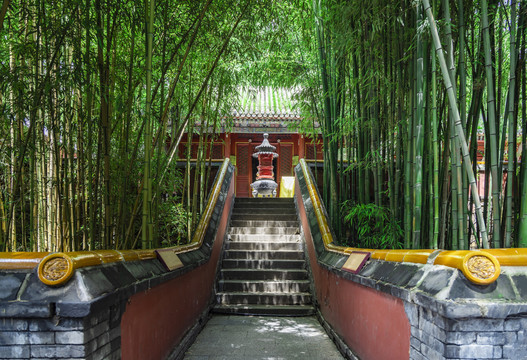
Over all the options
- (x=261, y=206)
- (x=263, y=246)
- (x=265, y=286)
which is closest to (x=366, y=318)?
(x=265, y=286)

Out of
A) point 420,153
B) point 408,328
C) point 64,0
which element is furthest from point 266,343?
point 64,0

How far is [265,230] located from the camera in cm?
556

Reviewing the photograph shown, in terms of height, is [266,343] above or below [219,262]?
below

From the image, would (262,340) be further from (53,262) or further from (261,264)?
(53,262)

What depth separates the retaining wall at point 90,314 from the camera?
1.47 metres

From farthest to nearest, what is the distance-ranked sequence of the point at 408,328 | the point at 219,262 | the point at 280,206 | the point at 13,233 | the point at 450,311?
the point at 280,206
the point at 219,262
the point at 13,233
the point at 408,328
the point at 450,311

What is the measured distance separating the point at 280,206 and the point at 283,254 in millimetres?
1372

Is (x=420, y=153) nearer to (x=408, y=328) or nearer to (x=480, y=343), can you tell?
(x=408, y=328)

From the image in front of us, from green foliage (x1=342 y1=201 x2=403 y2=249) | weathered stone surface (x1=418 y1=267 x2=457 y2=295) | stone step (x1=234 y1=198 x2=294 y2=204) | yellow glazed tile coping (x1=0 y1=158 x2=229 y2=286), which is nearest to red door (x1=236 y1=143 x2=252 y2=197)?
stone step (x1=234 y1=198 x2=294 y2=204)

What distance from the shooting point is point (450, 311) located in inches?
54.7

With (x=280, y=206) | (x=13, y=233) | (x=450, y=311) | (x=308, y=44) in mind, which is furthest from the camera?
(x=280, y=206)

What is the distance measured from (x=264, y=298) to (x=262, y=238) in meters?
1.22

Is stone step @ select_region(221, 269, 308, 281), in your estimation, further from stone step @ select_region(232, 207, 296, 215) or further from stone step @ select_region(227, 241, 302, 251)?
stone step @ select_region(232, 207, 296, 215)

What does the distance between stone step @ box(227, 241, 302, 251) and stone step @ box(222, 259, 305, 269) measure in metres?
0.33
